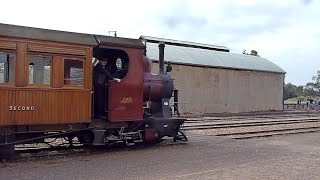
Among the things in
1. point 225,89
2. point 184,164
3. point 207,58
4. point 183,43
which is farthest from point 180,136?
point 183,43

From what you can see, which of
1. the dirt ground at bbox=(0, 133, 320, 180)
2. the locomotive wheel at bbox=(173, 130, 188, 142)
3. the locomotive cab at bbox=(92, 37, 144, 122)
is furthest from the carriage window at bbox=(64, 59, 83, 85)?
the locomotive wheel at bbox=(173, 130, 188, 142)

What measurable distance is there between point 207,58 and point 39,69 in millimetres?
29917

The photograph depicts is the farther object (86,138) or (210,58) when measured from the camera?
(210,58)

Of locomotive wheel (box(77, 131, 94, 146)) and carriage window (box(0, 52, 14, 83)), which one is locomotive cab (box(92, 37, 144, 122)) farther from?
carriage window (box(0, 52, 14, 83))

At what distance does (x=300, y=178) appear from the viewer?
800cm

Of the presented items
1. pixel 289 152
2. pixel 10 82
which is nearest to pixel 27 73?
pixel 10 82

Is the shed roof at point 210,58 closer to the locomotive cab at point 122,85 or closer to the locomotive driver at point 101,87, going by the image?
the locomotive cab at point 122,85

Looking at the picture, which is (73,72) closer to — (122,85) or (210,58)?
(122,85)

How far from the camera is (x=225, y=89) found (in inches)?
1485

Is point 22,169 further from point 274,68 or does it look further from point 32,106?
point 274,68

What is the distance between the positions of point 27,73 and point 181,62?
26.0 meters

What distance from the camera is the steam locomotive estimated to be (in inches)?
356

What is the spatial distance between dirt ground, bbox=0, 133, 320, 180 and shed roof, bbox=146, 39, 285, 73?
21.4 m

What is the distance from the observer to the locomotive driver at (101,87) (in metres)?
11.1
